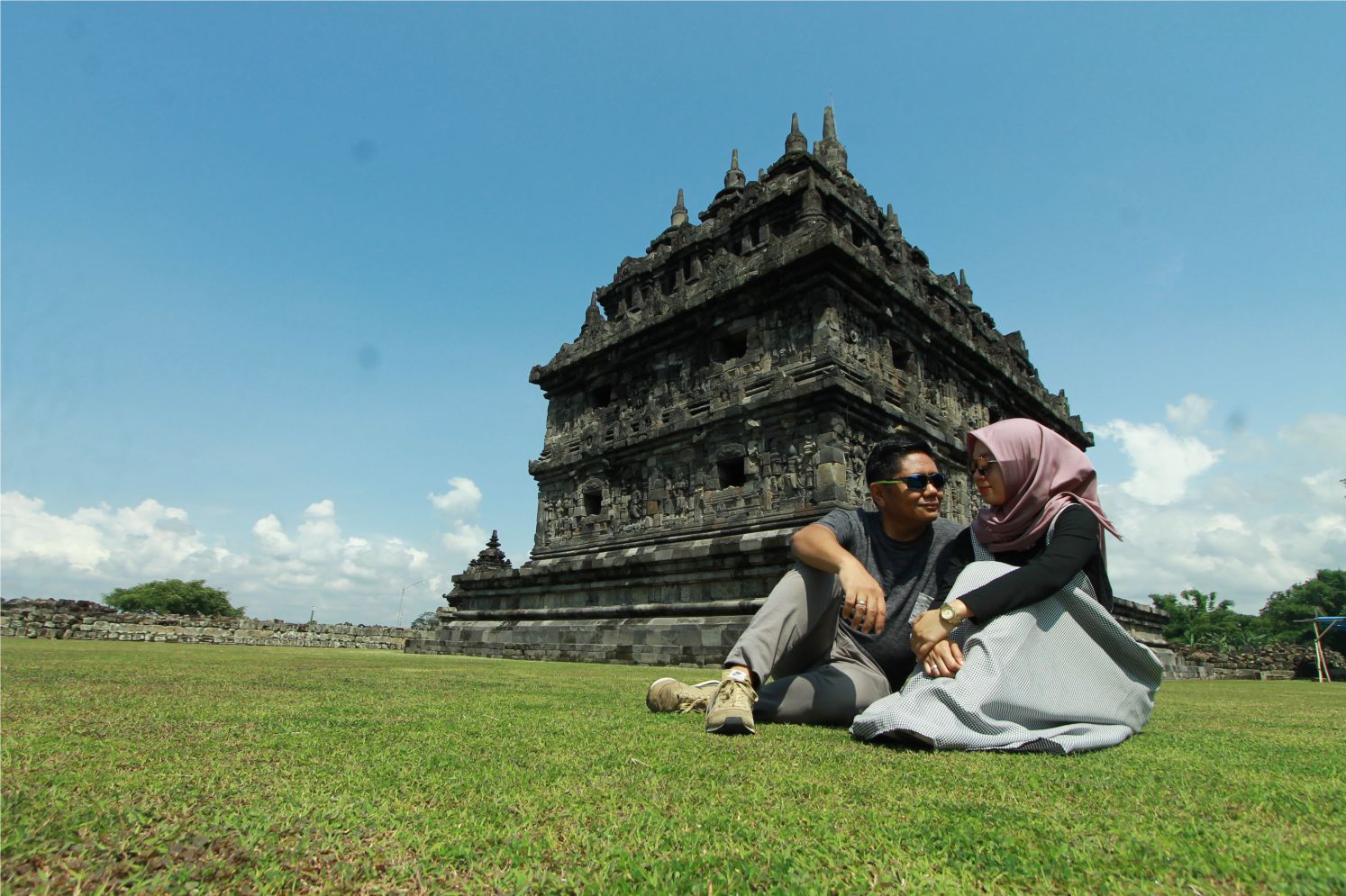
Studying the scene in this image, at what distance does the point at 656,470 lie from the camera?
43.4 ft

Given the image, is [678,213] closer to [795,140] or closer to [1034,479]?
[795,140]

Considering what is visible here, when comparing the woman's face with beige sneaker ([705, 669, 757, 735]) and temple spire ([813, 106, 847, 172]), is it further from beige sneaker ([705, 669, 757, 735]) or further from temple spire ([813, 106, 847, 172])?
temple spire ([813, 106, 847, 172])

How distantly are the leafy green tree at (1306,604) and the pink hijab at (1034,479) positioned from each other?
48672 millimetres

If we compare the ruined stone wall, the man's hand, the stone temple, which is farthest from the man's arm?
the ruined stone wall

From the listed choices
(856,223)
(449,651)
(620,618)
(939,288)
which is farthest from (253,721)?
(939,288)

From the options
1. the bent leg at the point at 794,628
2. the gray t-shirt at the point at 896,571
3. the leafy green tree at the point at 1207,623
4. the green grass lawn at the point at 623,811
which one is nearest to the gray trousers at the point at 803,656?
the bent leg at the point at 794,628

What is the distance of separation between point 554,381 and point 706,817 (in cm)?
1543

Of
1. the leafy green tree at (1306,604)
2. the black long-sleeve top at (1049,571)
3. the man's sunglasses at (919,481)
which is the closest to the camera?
the black long-sleeve top at (1049,571)

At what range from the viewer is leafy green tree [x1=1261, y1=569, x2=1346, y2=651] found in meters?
40.2

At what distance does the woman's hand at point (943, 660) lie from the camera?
2.49 meters

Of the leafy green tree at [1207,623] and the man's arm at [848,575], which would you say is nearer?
the man's arm at [848,575]

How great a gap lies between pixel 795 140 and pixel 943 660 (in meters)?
14.5

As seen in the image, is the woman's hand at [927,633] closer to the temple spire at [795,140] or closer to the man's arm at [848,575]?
the man's arm at [848,575]

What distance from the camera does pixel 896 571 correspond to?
3.13 meters
